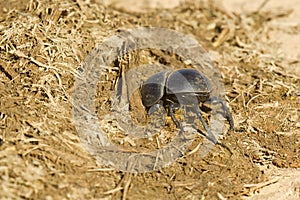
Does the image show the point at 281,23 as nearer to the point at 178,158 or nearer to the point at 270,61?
the point at 270,61

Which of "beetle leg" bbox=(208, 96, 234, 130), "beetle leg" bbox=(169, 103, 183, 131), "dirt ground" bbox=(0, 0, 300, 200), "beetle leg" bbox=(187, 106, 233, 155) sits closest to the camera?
"dirt ground" bbox=(0, 0, 300, 200)

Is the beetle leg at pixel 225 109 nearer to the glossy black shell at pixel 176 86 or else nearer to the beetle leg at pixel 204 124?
the glossy black shell at pixel 176 86

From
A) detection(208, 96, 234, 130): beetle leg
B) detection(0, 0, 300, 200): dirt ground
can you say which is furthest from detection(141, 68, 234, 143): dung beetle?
detection(0, 0, 300, 200): dirt ground

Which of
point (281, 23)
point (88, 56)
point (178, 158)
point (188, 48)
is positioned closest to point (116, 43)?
point (88, 56)

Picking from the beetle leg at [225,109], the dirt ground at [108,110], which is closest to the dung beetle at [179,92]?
the beetle leg at [225,109]

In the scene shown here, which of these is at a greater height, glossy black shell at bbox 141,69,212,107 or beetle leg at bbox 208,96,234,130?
glossy black shell at bbox 141,69,212,107

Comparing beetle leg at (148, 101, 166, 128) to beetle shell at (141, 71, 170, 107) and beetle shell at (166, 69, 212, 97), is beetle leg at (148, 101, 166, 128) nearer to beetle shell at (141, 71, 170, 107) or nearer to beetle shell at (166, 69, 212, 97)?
beetle shell at (141, 71, 170, 107)

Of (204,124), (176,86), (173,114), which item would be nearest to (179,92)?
(176,86)

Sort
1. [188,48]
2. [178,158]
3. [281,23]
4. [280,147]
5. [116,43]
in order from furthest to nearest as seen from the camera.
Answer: [281,23], [188,48], [116,43], [280,147], [178,158]
